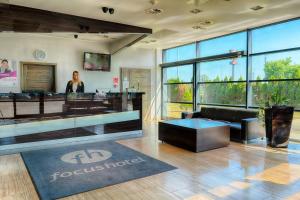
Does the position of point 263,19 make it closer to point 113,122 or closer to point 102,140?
point 113,122

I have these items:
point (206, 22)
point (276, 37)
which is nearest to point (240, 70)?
point (276, 37)

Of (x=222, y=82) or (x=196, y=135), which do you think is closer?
(x=196, y=135)

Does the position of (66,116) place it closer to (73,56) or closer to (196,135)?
(196,135)

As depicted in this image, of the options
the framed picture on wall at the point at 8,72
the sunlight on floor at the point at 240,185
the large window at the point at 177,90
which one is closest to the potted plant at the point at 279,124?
the sunlight on floor at the point at 240,185

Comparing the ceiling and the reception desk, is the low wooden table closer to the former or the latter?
the reception desk

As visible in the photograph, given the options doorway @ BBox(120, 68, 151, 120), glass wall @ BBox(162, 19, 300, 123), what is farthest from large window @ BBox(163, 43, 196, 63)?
doorway @ BBox(120, 68, 151, 120)

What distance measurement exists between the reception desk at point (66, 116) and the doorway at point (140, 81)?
273cm

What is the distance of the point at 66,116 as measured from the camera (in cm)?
538

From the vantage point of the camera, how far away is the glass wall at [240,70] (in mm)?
5629

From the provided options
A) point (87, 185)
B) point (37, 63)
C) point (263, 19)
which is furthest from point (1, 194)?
point (263, 19)

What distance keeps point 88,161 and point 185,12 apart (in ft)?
11.7

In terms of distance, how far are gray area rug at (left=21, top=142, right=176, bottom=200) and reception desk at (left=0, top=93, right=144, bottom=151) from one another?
0.55 meters

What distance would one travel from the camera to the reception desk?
4.76 metres

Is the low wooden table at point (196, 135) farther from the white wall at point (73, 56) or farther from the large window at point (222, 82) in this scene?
the white wall at point (73, 56)
